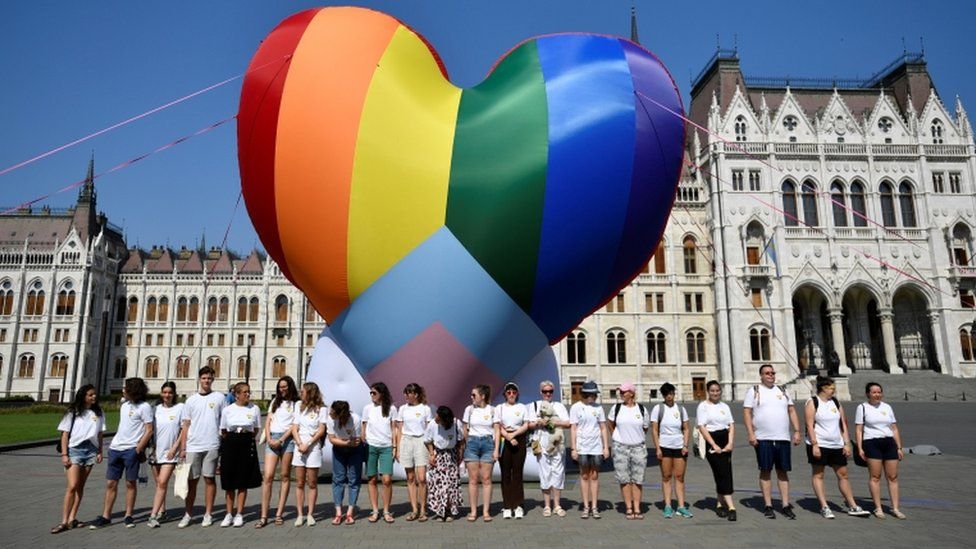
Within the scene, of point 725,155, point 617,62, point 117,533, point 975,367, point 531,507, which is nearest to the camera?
point 117,533

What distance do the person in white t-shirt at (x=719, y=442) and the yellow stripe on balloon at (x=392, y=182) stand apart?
4.39 m

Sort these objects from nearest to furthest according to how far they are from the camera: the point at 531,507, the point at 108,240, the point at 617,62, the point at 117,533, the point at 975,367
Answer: the point at 117,533 < the point at 531,507 < the point at 617,62 < the point at 975,367 < the point at 108,240

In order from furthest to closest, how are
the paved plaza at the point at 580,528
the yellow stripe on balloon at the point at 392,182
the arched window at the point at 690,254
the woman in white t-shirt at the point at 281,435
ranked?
the arched window at the point at 690,254, the yellow stripe on balloon at the point at 392,182, the woman in white t-shirt at the point at 281,435, the paved plaza at the point at 580,528

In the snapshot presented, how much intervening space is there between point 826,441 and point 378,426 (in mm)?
5508

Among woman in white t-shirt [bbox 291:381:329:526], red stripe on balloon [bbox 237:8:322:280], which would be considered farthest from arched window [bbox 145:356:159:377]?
woman in white t-shirt [bbox 291:381:329:526]

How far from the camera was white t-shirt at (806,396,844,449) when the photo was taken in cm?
755

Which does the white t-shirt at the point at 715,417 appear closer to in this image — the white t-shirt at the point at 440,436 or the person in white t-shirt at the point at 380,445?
the white t-shirt at the point at 440,436

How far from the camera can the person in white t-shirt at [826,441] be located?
24.7 ft

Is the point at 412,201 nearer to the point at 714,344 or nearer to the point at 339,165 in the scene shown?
the point at 339,165

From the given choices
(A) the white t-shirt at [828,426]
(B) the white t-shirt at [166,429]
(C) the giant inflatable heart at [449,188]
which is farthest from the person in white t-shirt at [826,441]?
(B) the white t-shirt at [166,429]

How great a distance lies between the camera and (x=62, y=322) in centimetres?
5569

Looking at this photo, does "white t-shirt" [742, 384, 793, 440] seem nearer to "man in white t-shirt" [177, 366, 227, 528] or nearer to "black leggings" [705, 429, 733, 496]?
"black leggings" [705, 429, 733, 496]

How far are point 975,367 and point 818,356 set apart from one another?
9500 millimetres

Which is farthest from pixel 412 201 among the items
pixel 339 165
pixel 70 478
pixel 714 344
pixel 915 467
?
pixel 714 344
